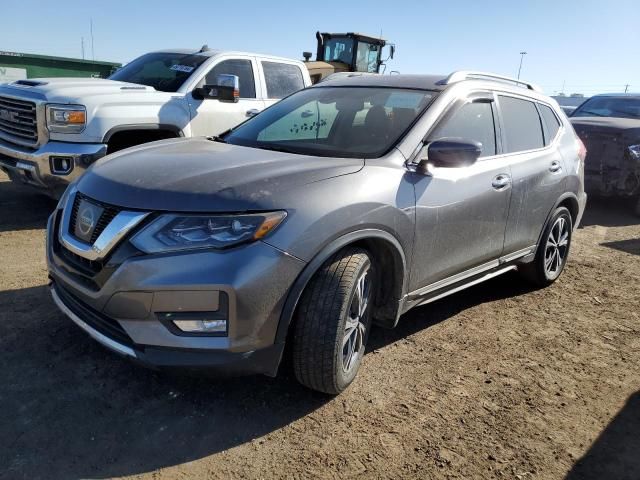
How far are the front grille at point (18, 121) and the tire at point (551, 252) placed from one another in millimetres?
5042

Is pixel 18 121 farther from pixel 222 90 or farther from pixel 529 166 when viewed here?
pixel 529 166

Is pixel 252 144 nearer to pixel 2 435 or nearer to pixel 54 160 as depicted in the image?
pixel 2 435

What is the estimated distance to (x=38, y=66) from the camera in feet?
35.8

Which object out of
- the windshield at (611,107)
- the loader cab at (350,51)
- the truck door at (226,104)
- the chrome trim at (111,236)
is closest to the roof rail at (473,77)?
the chrome trim at (111,236)

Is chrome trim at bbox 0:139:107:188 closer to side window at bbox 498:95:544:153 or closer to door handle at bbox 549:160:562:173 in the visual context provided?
side window at bbox 498:95:544:153

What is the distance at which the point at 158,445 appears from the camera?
2.46 meters

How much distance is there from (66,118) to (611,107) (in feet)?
30.1

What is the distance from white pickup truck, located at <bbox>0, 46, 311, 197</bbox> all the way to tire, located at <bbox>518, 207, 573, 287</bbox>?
11.5ft

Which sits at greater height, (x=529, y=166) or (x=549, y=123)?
(x=549, y=123)

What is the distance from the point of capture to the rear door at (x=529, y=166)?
4.00m

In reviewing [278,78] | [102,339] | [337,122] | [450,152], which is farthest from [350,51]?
[102,339]

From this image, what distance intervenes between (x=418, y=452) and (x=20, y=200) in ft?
19.9

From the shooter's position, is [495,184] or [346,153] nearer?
[346,153]

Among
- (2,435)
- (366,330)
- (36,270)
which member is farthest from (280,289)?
(36,270)
